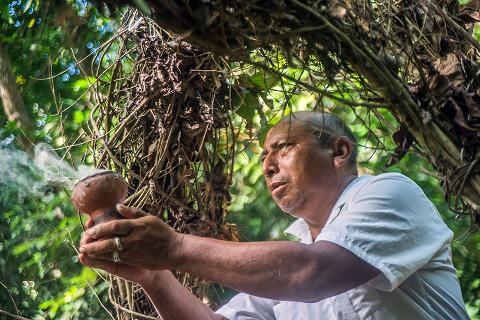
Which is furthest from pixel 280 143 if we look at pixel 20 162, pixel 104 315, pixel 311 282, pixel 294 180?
pixel 104 315

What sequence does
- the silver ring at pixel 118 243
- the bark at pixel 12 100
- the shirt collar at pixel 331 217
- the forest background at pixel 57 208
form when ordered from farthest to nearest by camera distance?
the bark at pixel 12 100, the forest background at pixel 57 208, the shirt collar at pixel 331 217, the silver ring at pixel 118 243

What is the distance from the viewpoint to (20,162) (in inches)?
130

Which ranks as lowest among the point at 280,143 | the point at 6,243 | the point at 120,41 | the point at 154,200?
the point at 6,243

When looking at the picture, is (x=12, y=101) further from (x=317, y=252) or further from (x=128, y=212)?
(x=317, y=252)

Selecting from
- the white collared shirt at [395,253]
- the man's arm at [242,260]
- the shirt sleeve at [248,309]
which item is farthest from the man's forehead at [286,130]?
the man's arm at [242,260]

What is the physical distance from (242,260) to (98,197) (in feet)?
1.33

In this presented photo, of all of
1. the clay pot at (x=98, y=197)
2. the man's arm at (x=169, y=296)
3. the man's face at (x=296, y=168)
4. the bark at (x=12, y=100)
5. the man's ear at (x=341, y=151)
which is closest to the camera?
the clay pot at (x=98, y=197)

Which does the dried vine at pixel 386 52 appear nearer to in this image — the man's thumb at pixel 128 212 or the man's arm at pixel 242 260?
the man's arm at pixel 242 260

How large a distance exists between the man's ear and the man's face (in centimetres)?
2

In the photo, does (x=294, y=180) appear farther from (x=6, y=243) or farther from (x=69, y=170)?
(x=6, y=243)

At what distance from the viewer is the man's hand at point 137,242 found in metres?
2.08

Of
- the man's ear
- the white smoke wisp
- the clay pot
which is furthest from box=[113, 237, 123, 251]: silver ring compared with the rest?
the man's ear

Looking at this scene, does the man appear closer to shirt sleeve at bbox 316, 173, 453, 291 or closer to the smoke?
shirt sleeve at bbox 316, 173, 453, 291

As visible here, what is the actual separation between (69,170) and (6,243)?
2798 millimetres
